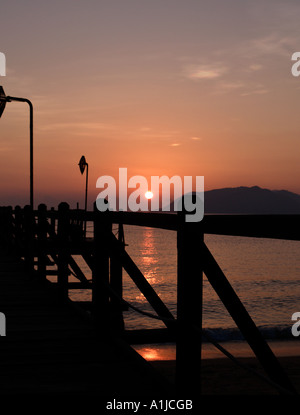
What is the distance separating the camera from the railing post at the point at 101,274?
555 centimetres

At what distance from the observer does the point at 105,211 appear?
5.52 m

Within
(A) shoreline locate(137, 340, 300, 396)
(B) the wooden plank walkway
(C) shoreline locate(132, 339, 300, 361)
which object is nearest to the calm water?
(C) shoreline locate(132, 339, 300, 361)

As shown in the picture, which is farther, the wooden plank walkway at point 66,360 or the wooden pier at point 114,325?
the wooden plank walkway at point 66,360

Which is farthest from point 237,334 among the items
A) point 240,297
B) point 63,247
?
point 63,247

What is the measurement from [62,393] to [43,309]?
4.11m

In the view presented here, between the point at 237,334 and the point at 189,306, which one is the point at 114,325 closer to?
the point at 189,306

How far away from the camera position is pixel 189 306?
10.4 feet

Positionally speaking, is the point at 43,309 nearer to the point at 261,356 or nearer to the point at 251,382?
the point at 261,356

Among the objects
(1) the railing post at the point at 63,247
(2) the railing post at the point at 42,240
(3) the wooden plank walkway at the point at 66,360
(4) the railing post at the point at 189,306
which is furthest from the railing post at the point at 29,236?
(4) the railing post at the point at 189,306

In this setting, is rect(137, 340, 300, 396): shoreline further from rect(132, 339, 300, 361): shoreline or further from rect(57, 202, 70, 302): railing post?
rect(57, 202, 70, 302): railing post

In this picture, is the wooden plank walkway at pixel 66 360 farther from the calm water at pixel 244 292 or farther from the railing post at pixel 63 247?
the calm water at pixel 244 292
